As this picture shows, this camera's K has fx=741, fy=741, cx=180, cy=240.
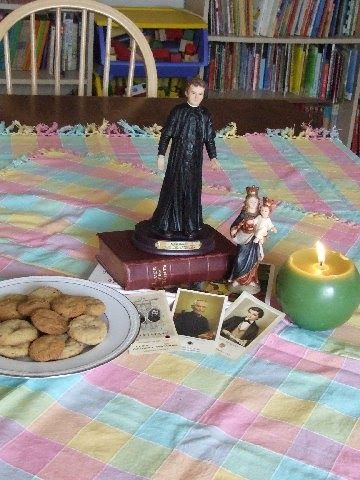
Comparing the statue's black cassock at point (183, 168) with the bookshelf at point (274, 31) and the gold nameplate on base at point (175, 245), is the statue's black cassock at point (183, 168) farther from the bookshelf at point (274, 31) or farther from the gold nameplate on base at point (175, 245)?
the bookshelf at point (274, 31)

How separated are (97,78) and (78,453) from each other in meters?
2.37

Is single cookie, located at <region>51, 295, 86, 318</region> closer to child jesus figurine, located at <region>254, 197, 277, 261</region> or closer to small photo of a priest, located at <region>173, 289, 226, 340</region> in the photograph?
small photo of a priest, located at <region>173, 289, 226, 340</region>

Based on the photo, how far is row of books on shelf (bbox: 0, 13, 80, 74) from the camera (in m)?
2.87

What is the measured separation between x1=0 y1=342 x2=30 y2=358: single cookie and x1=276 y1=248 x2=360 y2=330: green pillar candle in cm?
31

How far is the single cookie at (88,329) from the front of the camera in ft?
2.58

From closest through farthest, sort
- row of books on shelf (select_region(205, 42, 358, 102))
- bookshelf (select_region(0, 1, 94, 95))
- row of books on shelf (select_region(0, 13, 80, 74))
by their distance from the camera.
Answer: bookshelf (select_region(0, 1, 94, 95)) → row of books on shelf (select_region(0, 13, 80, 74)) → row of books on shelf (select_region(205, 42, 358, 102))

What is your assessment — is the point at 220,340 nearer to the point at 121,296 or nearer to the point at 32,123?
the point at 121,296

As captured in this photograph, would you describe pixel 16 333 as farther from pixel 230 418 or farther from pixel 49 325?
pixel 230 418

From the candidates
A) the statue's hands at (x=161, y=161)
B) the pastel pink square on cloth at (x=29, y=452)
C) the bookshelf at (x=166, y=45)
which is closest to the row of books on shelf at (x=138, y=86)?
the bookshelf at (x=166, y=45)

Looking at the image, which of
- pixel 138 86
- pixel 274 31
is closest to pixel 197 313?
pixel 138 86

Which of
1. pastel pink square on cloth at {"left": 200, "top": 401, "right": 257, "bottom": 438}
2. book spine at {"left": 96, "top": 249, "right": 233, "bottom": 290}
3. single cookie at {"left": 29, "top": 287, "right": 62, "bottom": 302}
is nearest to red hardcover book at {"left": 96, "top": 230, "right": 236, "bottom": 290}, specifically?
book spine at {"left": 96, "top": 249, "right": 233, "bottom": 290}

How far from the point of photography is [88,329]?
795 millimetres

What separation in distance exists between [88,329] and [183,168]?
0.83ft

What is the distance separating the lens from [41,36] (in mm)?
2879
